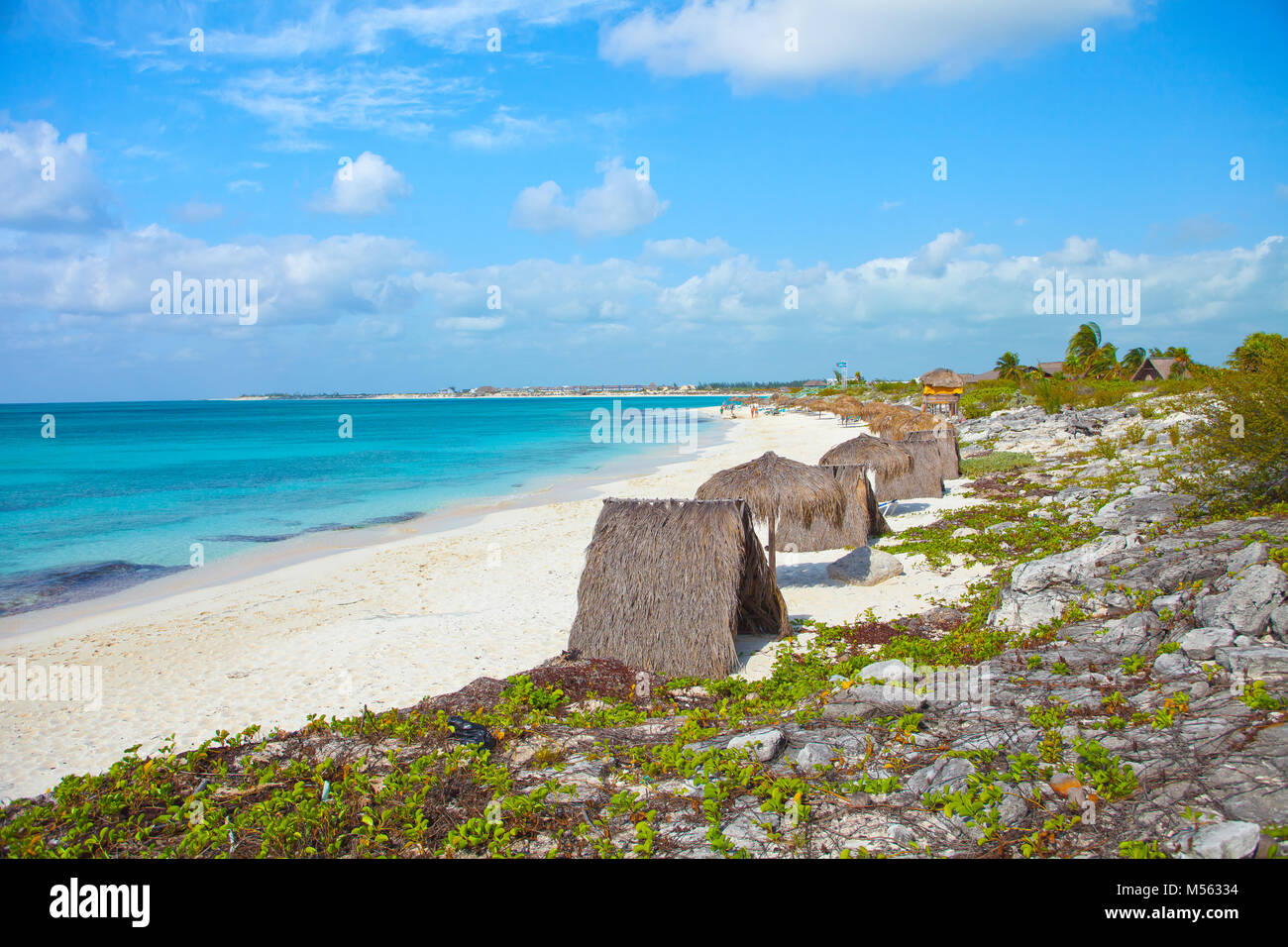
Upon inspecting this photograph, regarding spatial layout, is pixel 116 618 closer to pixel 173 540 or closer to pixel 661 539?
pixel 173 540

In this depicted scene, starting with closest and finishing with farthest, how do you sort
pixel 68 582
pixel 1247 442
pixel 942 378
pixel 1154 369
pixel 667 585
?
pixel 667 585 < pixel 1247 442 < pixel 68 582 < pixel 942 378 < pixel 1154 369

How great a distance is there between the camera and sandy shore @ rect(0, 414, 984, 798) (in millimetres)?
6992

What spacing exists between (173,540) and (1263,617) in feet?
69.8

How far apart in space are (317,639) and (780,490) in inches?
266

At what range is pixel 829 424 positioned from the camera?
2088 inches

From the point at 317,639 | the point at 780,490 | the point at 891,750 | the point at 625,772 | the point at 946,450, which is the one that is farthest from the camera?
the point at 946,450

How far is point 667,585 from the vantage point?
730 cm

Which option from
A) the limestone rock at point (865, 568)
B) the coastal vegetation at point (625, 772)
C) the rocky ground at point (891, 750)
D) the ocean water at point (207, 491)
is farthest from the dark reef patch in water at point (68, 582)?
the limestone rock at point (865, 568)

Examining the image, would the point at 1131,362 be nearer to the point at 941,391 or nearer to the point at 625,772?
the point at 941,391

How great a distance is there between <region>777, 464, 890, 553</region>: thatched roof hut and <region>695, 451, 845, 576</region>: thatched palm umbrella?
0.23 m

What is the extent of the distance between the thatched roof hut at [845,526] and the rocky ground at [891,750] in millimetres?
3603

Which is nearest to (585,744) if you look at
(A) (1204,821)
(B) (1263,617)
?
(A) (1204,821)

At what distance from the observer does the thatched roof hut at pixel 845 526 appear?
11.1 metres

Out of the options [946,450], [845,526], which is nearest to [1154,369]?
[946,450]
